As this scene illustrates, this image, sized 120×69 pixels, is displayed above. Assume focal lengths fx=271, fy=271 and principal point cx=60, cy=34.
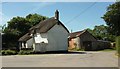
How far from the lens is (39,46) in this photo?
2093 inches

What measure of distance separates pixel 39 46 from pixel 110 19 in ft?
83.6

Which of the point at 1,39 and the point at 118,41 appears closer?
the point at 118,41

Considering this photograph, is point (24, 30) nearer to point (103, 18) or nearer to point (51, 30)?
point (103, 18)

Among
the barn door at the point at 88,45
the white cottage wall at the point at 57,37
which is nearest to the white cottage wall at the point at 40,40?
the white cottage wall at the point at 57,37

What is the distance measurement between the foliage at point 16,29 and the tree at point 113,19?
25441mm

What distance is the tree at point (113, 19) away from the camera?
68.6 meters

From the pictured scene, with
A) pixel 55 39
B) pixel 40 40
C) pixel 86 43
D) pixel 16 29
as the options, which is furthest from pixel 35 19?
pixel 55 39

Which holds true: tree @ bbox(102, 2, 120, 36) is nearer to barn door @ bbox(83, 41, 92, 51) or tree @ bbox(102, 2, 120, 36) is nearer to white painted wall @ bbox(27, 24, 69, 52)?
barn door @ bbox(83, 41, 92, 51)

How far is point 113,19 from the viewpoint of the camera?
70.0 metres

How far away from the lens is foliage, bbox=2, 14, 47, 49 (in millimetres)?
71812

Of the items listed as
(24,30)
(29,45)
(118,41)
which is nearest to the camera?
(118,41)

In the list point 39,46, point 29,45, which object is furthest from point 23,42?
point 39,46

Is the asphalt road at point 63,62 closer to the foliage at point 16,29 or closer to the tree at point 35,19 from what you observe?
the foliage at point 16,29

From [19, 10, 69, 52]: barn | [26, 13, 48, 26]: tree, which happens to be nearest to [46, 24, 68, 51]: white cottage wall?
[19, 10, 69, 52]: barn
